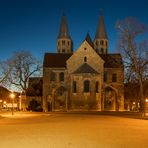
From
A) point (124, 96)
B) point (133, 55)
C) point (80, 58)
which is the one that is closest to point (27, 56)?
point (80, 58)

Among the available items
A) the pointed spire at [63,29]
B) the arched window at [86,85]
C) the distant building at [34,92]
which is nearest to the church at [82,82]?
the arched window at [86,85]

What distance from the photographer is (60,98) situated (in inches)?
3004

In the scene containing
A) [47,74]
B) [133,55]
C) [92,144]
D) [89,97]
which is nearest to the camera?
[92,144]

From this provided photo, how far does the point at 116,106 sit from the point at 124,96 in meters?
6.67

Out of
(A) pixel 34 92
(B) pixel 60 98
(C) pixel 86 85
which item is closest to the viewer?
(C) pixel 86 85

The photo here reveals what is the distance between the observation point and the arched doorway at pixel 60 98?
247 feet

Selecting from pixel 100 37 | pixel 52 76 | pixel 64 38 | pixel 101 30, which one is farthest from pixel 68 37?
pixel 52 76

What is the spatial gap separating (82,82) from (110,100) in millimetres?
8483

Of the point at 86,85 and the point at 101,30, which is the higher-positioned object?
the point at 101,30

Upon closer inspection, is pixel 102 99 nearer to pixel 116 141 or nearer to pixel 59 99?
pixel 59 99

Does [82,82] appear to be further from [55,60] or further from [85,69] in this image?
[55,60]

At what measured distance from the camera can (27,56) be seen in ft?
244

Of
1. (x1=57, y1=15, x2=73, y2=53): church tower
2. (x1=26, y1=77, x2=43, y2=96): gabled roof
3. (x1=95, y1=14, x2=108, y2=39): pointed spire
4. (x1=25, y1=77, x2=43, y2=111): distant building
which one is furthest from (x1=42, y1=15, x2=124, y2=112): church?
(x1=95, y1=14, x2=108, y2=39): pointed spire

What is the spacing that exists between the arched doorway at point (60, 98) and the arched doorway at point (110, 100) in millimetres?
9198
